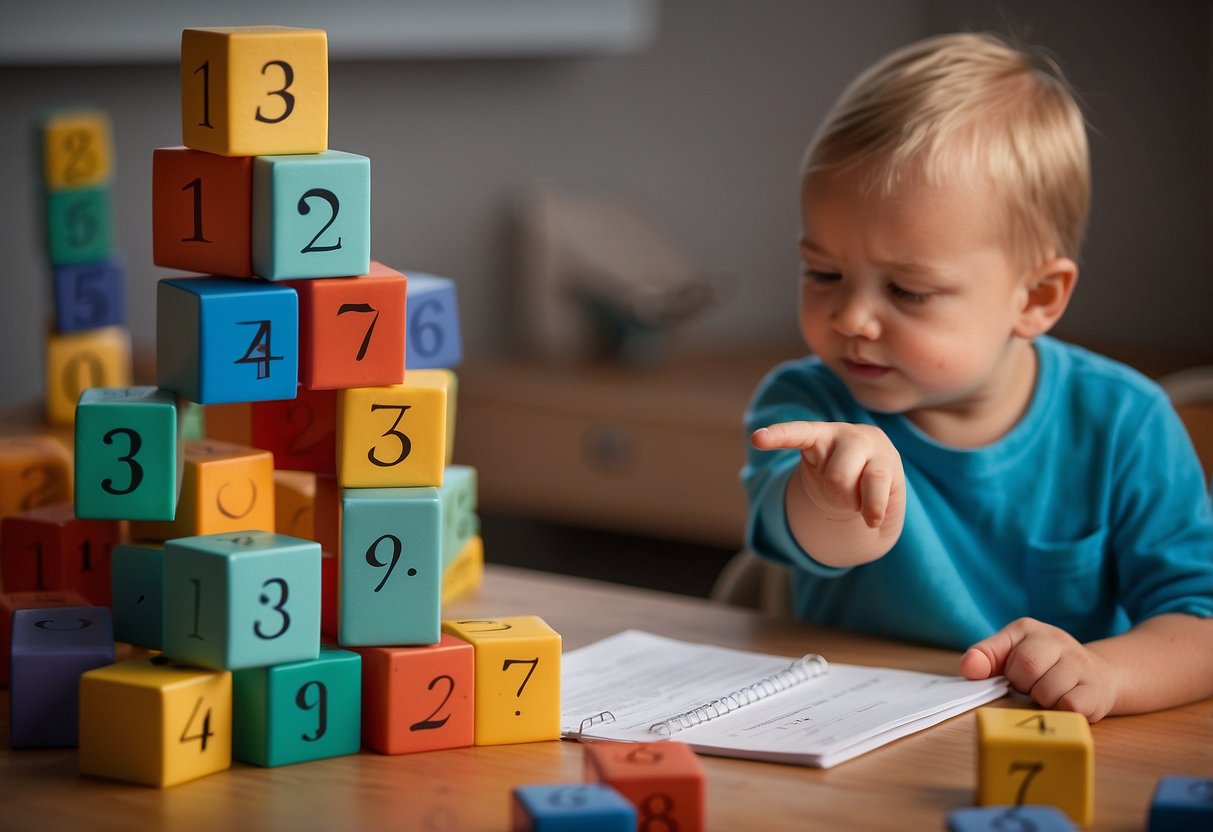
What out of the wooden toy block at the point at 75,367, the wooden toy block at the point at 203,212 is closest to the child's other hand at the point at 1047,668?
the wooden toy block at the point at 203,212

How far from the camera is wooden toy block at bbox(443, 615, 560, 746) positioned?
88 centimetres

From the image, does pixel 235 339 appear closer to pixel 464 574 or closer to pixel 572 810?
pixel 572 810

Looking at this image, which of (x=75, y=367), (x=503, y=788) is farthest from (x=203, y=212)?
(x=75, y=367)

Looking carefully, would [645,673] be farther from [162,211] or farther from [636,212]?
[636,212]

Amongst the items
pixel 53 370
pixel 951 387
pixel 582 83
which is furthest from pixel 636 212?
pixel 951 387

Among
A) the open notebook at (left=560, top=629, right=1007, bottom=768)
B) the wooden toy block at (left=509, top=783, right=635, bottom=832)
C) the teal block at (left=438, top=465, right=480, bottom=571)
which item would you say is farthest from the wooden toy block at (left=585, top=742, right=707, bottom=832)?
the teal block at (left=438, top=465, right=480, bottom=571)

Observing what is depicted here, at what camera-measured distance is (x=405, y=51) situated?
2.45m

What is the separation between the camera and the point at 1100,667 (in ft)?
3.13

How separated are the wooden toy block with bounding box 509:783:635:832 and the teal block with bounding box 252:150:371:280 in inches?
12.4

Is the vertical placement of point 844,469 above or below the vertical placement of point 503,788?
above

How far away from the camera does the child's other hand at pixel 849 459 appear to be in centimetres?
90

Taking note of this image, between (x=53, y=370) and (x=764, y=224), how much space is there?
69.6 inches

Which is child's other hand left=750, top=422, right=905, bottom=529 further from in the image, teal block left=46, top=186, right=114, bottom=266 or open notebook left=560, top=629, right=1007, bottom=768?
teal block left=46, top=186, right=114, bottom=266

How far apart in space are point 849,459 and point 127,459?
0.42m
